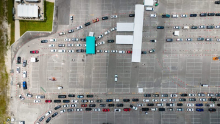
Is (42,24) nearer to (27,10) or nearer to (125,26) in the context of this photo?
(27,10)

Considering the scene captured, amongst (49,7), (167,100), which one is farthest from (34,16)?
(167,100)

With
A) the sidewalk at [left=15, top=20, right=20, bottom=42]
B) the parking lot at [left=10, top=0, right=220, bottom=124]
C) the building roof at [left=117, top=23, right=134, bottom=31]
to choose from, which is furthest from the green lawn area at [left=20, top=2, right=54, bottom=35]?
the building roof at [left=117, top=23, right=134, bottom=31]

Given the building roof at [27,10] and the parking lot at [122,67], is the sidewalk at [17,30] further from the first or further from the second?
the parking lot at [122,67]

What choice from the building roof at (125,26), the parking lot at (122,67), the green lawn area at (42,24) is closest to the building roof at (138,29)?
the building roof at (125,26)

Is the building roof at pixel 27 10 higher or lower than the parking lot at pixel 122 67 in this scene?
higher

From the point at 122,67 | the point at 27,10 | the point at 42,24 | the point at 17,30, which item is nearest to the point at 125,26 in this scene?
the point at 122,67
